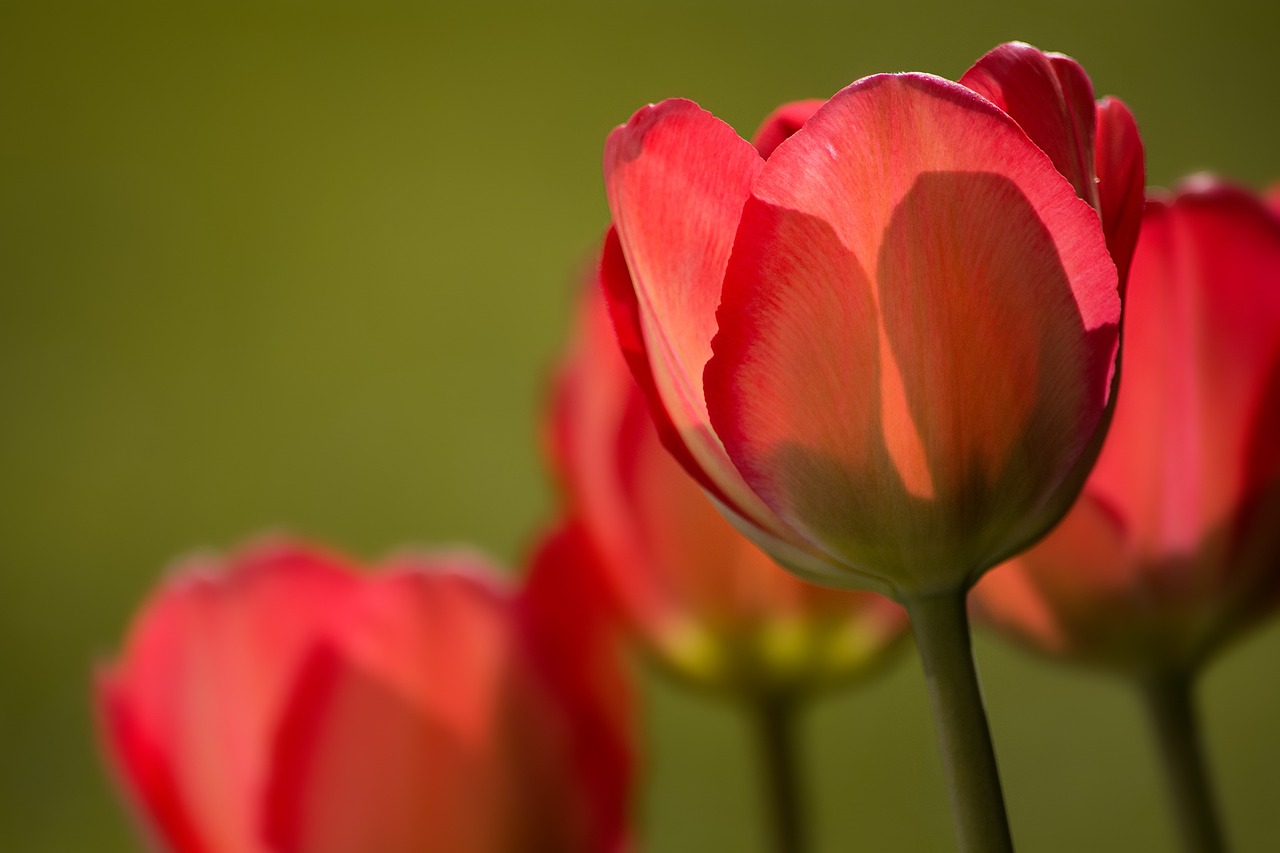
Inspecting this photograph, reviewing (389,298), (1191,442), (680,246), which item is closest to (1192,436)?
(1191,442)

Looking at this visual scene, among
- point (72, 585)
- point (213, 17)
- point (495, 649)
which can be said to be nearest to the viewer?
point (495, 649)

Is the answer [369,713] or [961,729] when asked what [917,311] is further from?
[369,713]

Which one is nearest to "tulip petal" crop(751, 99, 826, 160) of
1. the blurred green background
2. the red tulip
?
the red tulip

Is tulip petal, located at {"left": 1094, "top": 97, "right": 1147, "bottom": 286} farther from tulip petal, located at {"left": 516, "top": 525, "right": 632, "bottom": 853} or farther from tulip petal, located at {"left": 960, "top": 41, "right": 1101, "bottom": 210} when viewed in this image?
tulip petal, located at {"left": 516, "top": 525, "right": 632, "bottom": 853}

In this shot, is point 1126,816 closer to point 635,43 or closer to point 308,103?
point 635,43

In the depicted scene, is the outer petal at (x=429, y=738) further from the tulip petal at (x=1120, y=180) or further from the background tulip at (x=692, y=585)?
the tulip petal at (x=1120, y=180)

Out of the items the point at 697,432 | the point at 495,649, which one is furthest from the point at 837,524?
the point at 495,649
